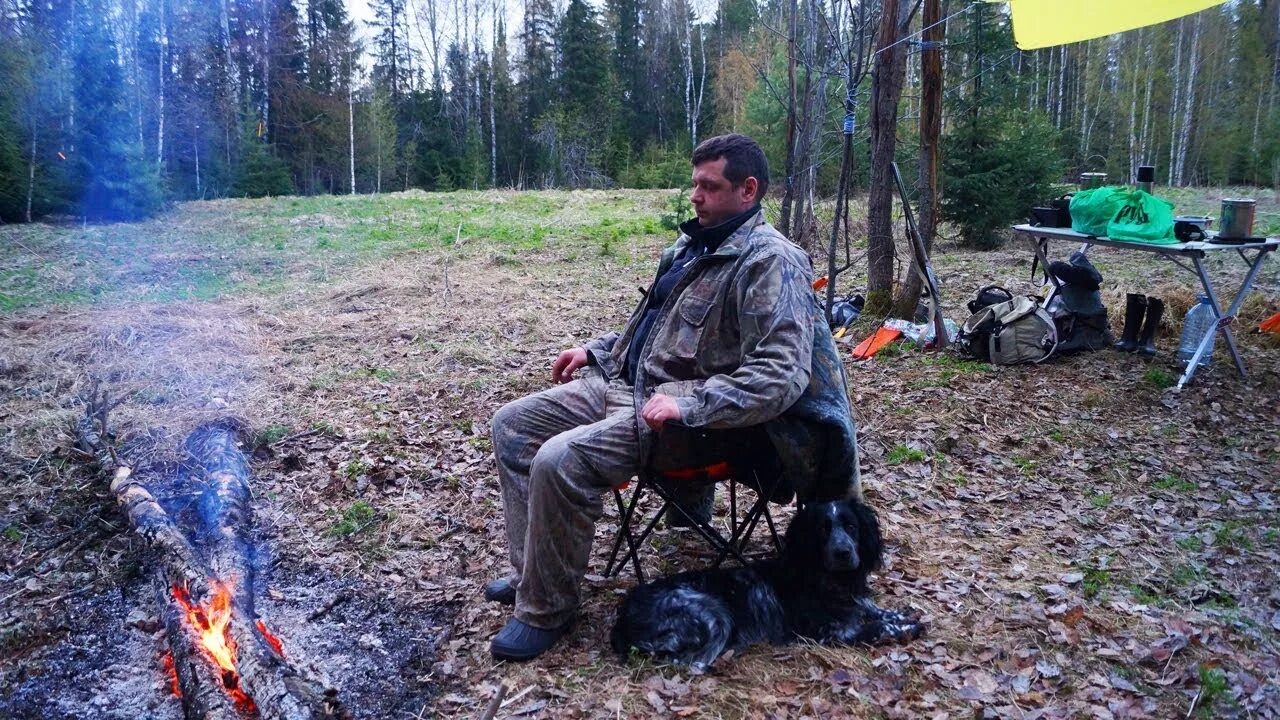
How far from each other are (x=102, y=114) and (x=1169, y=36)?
101 feet

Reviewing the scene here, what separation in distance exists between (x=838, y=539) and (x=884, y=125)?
4.38 meters

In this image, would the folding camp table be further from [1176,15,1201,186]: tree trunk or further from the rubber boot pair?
[1176,15,1201,186]: tree trunk

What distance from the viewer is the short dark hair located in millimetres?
2662

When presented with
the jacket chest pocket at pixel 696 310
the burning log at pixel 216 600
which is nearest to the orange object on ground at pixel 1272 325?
the jacket chest pocket at pixel 696 310

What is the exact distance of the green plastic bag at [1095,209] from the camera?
524 cm

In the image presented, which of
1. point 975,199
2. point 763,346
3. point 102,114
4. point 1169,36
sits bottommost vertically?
point 763,346

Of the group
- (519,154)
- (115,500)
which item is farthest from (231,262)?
(519,154)

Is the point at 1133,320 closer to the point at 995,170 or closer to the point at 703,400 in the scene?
the point at 703,400

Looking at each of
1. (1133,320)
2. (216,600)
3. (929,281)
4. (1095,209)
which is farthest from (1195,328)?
(216,600)

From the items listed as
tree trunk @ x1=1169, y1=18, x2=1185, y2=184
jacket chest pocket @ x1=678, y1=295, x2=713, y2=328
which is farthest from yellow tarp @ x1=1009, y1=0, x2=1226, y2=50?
tree trunk @ x1=1169, y1=18, x2=1185, y2=184

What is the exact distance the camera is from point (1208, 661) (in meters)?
2.38

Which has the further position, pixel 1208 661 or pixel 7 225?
pixel 7 225

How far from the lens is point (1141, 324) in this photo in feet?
18.0

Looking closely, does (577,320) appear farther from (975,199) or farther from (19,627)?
(975,199)
